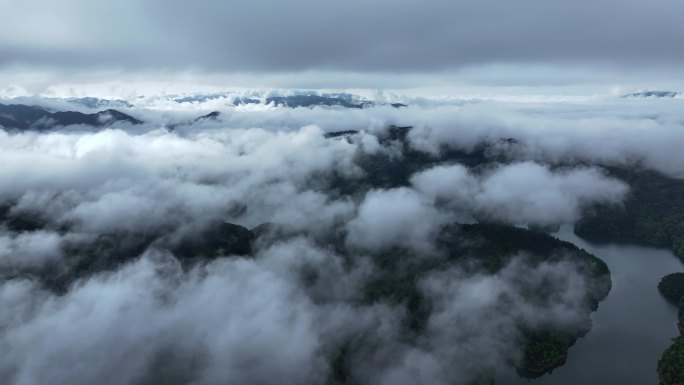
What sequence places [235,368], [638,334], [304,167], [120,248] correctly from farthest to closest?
[304,167] → [120,248] → [638,334] → [235,368]

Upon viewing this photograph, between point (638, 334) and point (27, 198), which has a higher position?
point (27, 198)

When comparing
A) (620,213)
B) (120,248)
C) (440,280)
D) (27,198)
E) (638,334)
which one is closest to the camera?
(638,334)

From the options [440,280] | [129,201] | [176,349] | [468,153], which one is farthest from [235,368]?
[468,153]

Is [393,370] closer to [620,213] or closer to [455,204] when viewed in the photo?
[455,204]

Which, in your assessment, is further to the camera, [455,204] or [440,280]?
[455,204]

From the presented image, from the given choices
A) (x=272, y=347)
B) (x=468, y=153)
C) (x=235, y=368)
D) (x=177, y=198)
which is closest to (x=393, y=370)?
(x=272, y=347)

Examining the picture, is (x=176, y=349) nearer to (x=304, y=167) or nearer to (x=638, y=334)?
(x=638, y=334)
